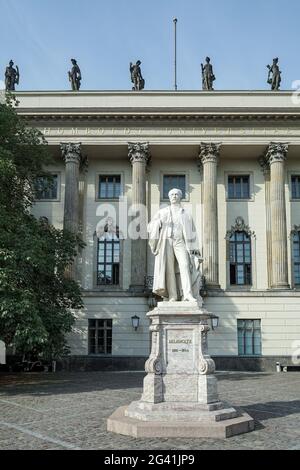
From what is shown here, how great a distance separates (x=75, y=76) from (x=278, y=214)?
16608mm

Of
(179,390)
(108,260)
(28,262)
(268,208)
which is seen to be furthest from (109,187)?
(179,390)

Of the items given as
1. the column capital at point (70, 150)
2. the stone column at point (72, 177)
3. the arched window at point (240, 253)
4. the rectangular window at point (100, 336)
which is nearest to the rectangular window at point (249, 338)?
the arched window at point (240, 253)

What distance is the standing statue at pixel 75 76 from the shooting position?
35.1m

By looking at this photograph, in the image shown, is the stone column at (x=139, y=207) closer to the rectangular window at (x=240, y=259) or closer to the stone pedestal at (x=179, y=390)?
the rectangular window at (x=240, y=259)

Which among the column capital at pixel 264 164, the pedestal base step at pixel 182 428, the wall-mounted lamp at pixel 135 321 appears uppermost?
the column capital at pixel 264 164

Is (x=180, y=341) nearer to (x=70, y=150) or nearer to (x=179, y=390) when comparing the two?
(x=179, y=390)

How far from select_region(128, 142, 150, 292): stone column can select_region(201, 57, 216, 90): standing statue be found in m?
6.30

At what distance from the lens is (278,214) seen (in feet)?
105

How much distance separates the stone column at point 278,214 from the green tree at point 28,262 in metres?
13.3

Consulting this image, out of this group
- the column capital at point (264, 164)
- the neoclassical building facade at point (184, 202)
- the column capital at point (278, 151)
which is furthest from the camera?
the column capital at point (264, 164)

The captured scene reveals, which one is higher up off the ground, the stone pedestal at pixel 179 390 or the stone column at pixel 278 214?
the stone column at pixel 278 214

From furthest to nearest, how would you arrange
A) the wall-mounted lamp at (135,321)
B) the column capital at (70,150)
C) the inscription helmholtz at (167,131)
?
the inscription helmholtz at (167,131) → the column capital at (70,150) → the wall-mounted lamp at (135,321)

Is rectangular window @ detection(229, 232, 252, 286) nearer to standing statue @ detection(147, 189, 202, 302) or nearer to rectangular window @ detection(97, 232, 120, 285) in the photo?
rectangular window @ detection(97, 232, 120, 285)

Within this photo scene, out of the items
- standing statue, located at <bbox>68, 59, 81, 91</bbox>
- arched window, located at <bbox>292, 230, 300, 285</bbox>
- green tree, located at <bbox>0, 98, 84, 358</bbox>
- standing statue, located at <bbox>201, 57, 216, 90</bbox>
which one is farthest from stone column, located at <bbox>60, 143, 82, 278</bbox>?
arched window, located at <bbox>292, 230, 300, 285</bbox>
